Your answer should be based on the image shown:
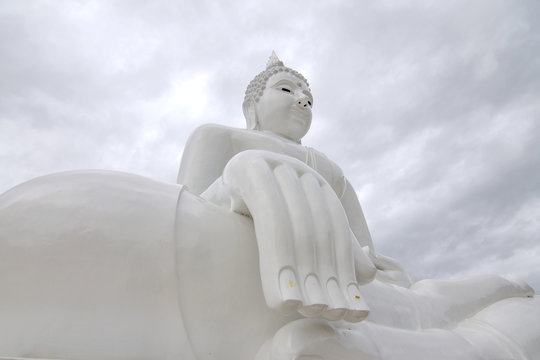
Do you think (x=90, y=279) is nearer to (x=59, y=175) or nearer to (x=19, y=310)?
(x=19, y=310)

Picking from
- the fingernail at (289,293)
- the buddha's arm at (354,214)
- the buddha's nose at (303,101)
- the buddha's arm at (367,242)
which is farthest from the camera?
the buddha's nose at (303,101)

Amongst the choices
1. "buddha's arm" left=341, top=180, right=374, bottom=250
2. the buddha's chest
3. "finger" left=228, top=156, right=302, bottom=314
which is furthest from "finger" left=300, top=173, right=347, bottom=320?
"buddha's arm" left=341, top=180, right=374, bottom=250

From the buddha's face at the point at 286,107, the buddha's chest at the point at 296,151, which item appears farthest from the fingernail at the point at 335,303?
the buddha's face at the point at 286,107

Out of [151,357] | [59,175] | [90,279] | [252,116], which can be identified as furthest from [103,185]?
[252,116]

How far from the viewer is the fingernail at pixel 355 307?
1.25 metres

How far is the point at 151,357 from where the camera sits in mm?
1164

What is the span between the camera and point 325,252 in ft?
4.38

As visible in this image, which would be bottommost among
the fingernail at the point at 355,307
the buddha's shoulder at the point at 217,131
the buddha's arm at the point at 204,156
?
the fingernail at the point at 355,307

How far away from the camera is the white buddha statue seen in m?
1.15

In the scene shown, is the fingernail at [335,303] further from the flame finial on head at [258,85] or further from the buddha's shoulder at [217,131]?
the flame finial on head at [258,85]

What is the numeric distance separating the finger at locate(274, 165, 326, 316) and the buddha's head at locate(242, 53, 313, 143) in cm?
214

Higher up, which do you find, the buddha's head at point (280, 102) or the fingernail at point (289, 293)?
the buddha's head at point (280, 102)

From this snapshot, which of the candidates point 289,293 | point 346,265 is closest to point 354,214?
point 346,265

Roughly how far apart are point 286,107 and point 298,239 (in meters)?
2.42
